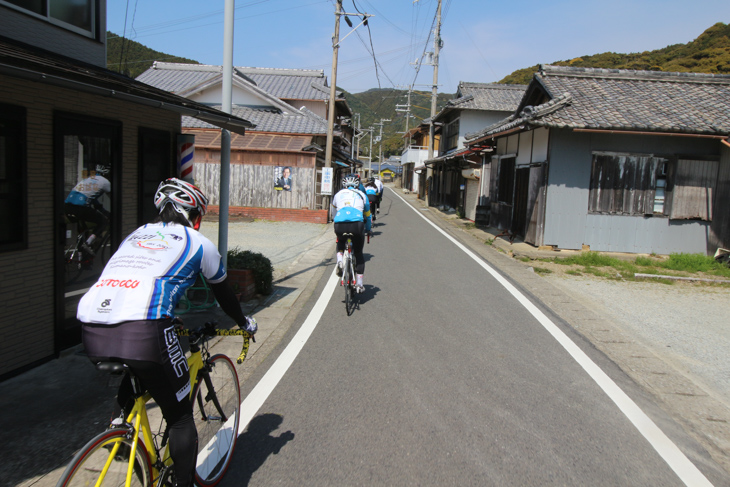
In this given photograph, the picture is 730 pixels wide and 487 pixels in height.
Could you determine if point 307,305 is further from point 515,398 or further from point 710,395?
point 710,395

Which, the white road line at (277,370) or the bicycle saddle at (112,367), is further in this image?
the white road line at (277,370)

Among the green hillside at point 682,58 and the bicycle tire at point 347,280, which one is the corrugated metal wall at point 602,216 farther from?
the green hillside at point 682,58

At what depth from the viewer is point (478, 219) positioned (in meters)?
20.2

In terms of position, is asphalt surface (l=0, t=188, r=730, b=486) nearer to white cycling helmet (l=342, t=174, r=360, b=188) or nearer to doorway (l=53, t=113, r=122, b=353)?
doorway (l=53, t=113, r=122, b=353)

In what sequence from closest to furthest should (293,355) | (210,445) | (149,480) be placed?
(149,480) < (210,445) < (293,355)

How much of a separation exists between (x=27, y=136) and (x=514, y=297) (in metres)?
6.99

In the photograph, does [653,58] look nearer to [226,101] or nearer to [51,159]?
[226,101]

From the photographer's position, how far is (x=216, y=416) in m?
3.45

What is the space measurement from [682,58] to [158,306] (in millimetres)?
46493

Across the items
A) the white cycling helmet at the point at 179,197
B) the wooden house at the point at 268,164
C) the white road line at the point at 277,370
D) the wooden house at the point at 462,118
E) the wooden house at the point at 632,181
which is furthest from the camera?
the wooden house at the point at 462,118

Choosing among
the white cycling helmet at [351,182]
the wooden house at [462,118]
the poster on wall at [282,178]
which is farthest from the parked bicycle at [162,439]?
the wooden house at [462,118]

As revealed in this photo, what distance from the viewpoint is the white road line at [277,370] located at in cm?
421

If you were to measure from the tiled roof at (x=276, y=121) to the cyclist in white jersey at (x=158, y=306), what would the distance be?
2110 centimetres

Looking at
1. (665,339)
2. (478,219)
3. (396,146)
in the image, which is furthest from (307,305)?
(396,146)
